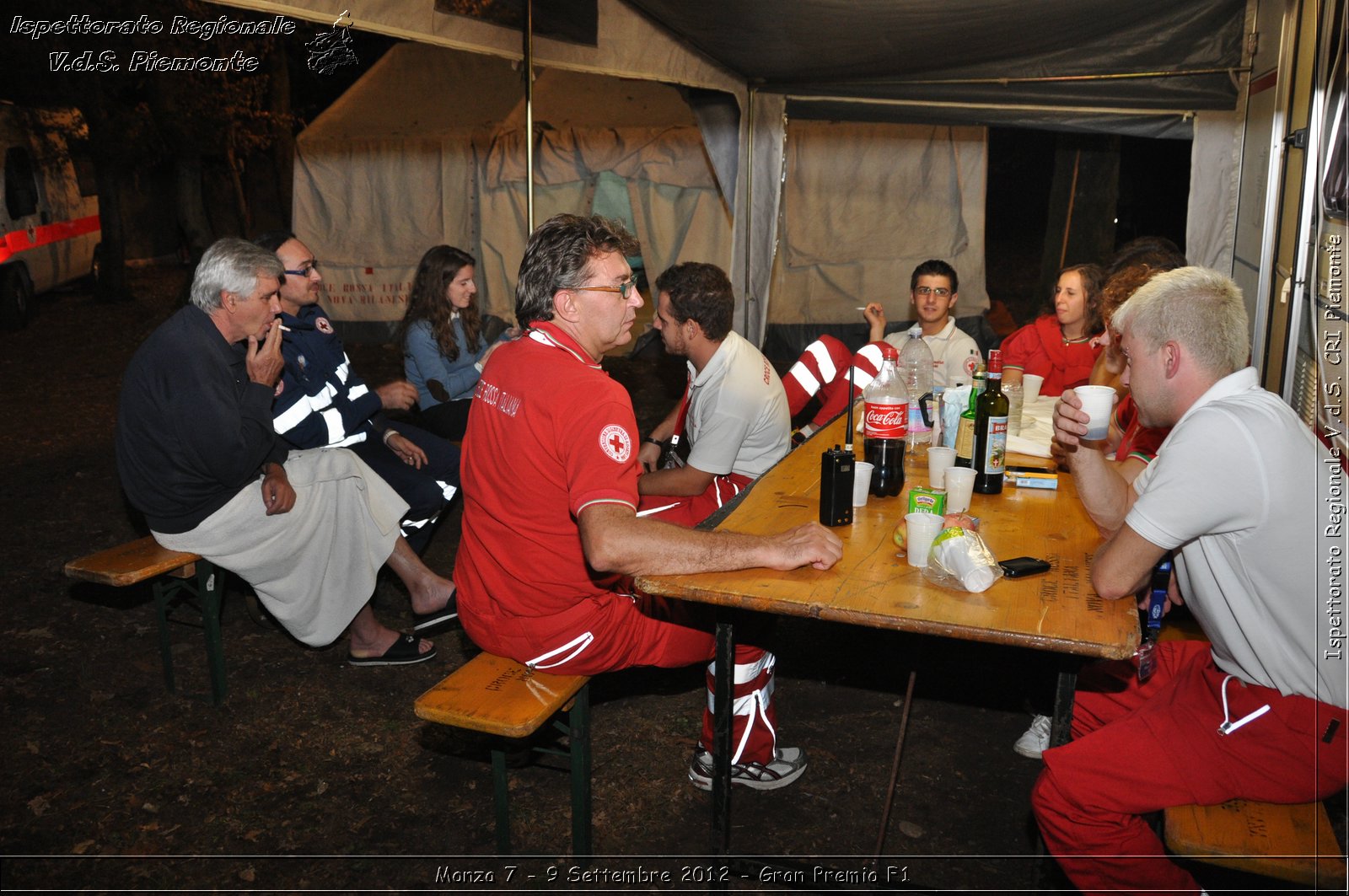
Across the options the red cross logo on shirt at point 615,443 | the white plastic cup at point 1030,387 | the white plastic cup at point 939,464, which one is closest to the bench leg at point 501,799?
the red cross logo on shirt at point 615,443

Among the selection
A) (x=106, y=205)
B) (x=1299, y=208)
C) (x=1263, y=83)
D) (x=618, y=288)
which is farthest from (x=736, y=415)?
(x=106, y=205)

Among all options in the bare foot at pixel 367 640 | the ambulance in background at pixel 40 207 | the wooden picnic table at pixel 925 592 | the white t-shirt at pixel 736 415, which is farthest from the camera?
the ambulance in background at pixel 40 207

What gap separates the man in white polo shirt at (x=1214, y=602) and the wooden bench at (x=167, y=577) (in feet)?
10.1

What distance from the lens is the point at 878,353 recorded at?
16.2ft

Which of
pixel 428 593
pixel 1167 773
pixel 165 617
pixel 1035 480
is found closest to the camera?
pixel 1167 773

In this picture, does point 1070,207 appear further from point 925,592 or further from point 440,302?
point 925,592

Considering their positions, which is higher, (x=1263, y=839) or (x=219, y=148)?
(x=219, y=148)

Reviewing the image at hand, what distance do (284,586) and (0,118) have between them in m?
11.2

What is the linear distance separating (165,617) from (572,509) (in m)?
2.29

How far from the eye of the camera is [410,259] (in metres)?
10.9

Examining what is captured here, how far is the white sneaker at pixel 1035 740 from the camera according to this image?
3535 mm

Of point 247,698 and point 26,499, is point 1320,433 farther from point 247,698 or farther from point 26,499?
point 26,499

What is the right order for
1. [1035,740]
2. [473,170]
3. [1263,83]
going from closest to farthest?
[1035,740] < [1263,83] < [473,170]

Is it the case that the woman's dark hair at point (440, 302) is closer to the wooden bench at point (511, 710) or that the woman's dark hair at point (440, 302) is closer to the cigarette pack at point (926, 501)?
the wooden bench at point (511, 710)
